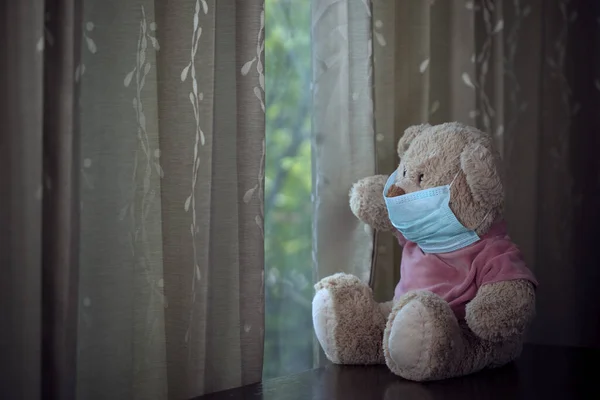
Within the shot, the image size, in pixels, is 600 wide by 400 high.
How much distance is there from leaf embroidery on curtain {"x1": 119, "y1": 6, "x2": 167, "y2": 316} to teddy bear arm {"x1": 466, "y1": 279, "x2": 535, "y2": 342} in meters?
0.56

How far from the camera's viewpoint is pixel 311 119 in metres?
1.50

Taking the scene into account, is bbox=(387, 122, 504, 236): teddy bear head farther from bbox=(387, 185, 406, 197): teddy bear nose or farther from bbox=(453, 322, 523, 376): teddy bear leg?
bbox=(453, 322, 523, 376): teddy bear leg

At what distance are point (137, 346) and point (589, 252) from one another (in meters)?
1.30

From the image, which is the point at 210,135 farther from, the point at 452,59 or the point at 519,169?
the point at 519,169

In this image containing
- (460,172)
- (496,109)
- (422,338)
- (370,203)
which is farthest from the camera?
(496,109)

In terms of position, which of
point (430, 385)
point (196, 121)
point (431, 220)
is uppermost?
point (196, 121)

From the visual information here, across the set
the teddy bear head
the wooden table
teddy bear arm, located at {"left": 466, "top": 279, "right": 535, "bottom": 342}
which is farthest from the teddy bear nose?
the wooden table

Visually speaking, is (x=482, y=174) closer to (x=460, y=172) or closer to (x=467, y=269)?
(x=460, y=172)

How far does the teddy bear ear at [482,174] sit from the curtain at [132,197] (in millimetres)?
389

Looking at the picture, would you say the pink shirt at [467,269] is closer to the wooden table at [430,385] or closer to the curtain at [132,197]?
the wooden table at [430,385]

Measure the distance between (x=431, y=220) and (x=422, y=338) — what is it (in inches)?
9.0

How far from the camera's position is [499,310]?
3.97 ft

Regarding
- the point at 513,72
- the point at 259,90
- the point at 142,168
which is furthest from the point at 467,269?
the point at 513,72

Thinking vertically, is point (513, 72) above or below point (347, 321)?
above
